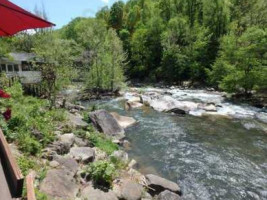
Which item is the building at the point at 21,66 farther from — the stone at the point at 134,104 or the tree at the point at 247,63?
the tree at the point at 247,63

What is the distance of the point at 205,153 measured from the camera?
11.6m

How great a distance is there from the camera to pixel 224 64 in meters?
26.9

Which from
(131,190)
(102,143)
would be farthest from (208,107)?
(131,190)

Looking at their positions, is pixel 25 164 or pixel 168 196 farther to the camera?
pixel 168 196

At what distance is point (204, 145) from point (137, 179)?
16.6 feet

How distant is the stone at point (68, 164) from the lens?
7719 millimetres

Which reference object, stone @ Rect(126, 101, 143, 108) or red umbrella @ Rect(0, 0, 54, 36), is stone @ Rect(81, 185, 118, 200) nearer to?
red umbrella @ Rect(0, 0, 54, 36)

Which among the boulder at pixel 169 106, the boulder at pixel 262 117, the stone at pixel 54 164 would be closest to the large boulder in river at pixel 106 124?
the stone at pixel 54 164

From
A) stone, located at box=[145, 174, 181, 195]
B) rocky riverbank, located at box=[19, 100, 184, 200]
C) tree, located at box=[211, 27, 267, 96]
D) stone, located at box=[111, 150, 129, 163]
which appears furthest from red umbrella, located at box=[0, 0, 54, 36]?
tree, located at box=[211, 27, 267, 96]

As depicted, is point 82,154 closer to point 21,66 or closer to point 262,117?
point 262,117

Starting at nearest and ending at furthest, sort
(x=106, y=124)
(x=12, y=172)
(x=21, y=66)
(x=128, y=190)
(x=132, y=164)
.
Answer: (x=12, y=172) < (x=128, y=190) < (x=132, y=164) < (x=106, y=124) < (x=21, y=66)

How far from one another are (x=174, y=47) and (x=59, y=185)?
3495cm

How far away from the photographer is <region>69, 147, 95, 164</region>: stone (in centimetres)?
893

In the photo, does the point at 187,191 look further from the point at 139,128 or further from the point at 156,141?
the point at 139,128
